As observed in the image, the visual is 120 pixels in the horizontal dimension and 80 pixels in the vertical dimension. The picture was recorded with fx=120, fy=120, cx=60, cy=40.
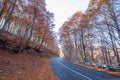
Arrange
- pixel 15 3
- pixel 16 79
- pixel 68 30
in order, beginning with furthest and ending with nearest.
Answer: pixel 68 30
pixel 15 3
pixel 16 79

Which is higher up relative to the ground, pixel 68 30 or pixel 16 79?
pixel 68 30

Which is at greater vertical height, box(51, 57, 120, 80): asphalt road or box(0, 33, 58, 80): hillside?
box(0, 33, 58, 80): hillside

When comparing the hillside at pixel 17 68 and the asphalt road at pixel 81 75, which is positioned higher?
the hillside at pixel 17 68

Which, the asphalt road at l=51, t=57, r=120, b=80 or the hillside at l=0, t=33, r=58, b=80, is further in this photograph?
the asphalt road at l=51, t=57, r=120, b=80

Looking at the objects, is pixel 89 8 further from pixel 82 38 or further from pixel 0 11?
pixel 82 38

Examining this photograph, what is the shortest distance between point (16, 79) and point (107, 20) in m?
13.2

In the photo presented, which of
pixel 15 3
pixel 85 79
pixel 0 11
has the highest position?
pixel 15 3

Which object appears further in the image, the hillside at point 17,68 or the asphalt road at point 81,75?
the asphalt road at point 81,75

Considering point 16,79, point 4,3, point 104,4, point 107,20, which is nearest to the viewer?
point 16,79

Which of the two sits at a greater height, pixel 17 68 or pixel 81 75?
pixel 17 68

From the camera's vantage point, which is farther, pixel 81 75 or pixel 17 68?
pixel 81 75

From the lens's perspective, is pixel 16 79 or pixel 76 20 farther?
pixel 76 20

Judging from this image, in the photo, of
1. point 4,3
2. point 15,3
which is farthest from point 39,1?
point 4,3

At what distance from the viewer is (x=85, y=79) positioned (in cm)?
1092
